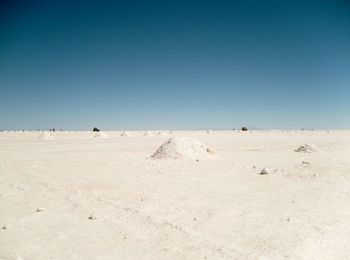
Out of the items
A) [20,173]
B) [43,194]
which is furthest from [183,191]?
[20,173]

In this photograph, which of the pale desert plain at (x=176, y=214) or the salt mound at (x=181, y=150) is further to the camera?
the salt mound at (x=181, y=150)

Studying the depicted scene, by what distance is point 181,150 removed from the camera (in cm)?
1594

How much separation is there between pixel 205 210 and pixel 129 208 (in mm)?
1689

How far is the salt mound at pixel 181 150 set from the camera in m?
15.7

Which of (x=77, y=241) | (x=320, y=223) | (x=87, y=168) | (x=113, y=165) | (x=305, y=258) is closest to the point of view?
(x=305, y=258)

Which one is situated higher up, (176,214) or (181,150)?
(181,150)

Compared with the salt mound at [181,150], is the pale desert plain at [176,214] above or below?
below

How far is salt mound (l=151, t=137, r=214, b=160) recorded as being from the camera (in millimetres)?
15734

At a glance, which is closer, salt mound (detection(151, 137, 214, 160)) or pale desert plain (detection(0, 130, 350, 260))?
pale desert plain (detection(0, 130, 350, 260))

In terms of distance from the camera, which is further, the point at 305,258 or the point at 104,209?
the point at 104,209

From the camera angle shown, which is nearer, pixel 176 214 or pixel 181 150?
pixel 176 214

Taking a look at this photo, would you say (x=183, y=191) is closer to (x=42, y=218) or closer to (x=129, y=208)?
(x=129, y=208)

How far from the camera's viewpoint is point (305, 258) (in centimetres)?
460

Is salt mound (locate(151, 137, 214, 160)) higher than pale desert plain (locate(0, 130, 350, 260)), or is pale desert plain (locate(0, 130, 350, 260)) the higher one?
salt mound (locate(151, 137, 214, 160))
